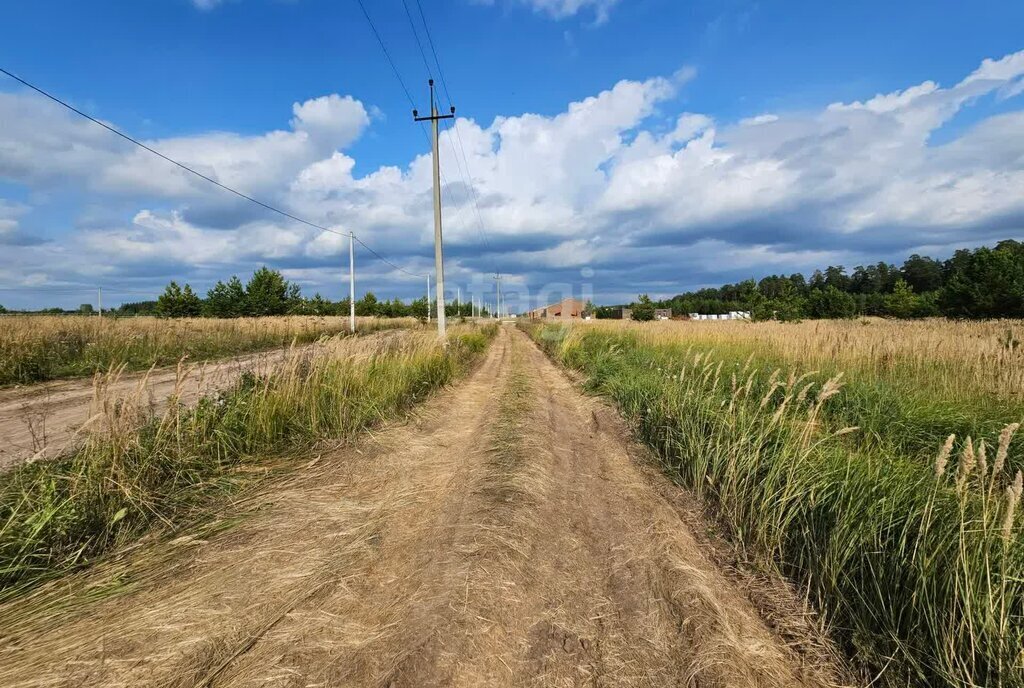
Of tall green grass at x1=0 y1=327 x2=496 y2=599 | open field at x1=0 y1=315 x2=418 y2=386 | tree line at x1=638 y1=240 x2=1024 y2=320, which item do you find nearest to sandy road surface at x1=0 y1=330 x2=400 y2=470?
tall green grass at x1=0 y1=327 x2=496 y2=599

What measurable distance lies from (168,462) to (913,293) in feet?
300

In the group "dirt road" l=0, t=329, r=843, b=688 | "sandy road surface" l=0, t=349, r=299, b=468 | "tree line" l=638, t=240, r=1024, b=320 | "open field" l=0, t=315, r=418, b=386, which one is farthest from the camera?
"tree line" l=638, t=240, r=1024, b=320

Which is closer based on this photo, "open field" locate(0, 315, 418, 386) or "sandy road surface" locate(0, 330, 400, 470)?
"sandy road surface" locate(0, 330, 400, 470)

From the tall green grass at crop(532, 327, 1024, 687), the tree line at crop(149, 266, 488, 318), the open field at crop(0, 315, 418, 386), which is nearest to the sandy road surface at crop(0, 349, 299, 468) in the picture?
the open field at crop(0, 315, 418, 386)

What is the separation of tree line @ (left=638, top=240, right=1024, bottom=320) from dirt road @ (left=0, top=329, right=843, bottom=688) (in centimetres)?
4993

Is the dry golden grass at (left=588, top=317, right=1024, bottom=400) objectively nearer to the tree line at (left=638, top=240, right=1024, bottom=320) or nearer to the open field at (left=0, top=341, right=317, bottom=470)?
the open field at (left=0, top=341, right=317, bottom=470)

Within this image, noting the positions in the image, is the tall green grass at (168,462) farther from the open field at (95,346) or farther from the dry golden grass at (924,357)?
the dry golden grass at (924,357)

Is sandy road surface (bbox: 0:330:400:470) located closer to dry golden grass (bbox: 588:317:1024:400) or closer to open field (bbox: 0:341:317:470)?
open field (bbox: 0:341:317:470)

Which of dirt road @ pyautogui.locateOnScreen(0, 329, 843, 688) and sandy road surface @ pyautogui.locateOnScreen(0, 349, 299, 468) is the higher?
sandy road surface @ pyautogui.locateOnScreen(0, 349, 299, 468)

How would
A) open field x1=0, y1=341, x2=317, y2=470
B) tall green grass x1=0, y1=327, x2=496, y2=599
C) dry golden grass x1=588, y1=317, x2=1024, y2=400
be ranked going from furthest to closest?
1. dry golden grass x1=588, y1=317, x2=1024, y2=400
2. open field x1=0, y1=341, x2=317, y2=470
3. tall green grass x1=0, y1=327, x2=496, y2=599

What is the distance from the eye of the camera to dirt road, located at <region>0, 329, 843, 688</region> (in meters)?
2.06

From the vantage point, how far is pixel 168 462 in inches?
157

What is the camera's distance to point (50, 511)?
2.91m

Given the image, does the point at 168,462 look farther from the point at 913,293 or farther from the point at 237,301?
the point at 913,293
